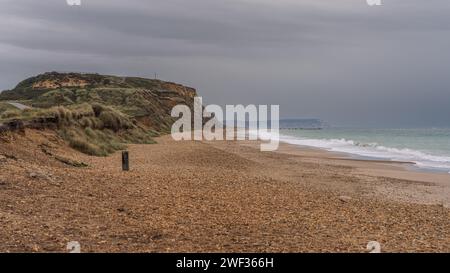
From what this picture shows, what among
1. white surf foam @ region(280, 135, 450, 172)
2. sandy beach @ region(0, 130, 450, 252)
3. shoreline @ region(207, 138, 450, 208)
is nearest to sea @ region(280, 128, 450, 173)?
white surf foam @ region(280, 135, 450, 172)

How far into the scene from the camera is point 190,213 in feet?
30.8

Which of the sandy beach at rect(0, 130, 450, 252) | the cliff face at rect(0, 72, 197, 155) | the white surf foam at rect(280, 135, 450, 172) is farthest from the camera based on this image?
the white surf foam at rect(280, 135, 450, 172)

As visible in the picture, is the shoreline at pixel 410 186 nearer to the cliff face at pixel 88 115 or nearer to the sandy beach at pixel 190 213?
the sandy beach at pixel 190 213

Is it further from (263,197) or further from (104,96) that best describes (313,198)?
(104,96)

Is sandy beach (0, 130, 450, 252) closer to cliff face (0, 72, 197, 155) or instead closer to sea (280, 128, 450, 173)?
cliff face (0, 72, 197, 155)

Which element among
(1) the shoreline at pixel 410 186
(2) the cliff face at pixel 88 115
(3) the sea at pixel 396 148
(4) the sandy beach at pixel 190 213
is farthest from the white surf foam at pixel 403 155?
(2) the cliff face at pixel 88 115

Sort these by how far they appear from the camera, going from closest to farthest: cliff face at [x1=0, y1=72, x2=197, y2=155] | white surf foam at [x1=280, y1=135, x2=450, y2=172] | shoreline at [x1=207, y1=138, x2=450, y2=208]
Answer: shoreline at [x1=207, y1=138, x2=450, y2=208] < cliff face at [x1=0, y1=72, x2=197, y2=155] < white surf foam at [x1=280, y1=135, x2=450, y2=172]

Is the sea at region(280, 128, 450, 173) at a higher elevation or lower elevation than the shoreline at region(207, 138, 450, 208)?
lower

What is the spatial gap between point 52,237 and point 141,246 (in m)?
1.34

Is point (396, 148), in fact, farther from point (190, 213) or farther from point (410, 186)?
point (190, 213)

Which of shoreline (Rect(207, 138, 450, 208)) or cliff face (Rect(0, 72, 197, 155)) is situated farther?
cliff face (Rect(0, 72, 197, 155))

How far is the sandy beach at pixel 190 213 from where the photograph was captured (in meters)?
7.17

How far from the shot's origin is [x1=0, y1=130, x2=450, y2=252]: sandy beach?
282 inches

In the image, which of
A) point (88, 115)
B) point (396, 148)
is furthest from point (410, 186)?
point (396, 148)
